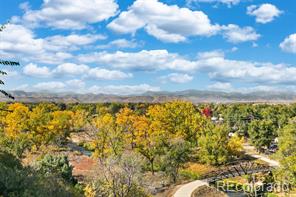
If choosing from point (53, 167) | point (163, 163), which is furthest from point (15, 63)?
point (163, 163)

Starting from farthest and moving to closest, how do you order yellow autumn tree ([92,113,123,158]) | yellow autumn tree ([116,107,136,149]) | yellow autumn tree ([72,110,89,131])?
yellow autumn tree ([72,110,89,131]), yellow autumn tree ([116,107,136,149]), yellow autumn tree ([92,113,123,158])

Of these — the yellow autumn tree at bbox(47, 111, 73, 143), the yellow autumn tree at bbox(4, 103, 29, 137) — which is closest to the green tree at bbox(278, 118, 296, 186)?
the yellow autumn tree at bbox(47, 111, 73, 143)

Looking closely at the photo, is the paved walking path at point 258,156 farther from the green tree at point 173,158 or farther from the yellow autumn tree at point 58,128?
the yellow autumn tree at point 58,128

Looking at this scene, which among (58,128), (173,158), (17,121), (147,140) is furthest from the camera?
(58,128)

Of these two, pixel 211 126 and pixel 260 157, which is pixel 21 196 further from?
pixel 260 157

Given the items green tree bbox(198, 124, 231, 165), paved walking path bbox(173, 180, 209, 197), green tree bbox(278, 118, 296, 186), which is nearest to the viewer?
green tree bbox(278, 118, 296, 186)

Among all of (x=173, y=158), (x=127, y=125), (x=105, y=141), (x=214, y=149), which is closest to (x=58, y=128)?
(x=127, y=125)

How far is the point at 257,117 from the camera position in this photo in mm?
156375

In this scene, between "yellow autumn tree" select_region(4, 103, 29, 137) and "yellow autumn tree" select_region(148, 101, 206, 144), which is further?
"yellow autumn tree" select_region(148, 101, 206, 144)

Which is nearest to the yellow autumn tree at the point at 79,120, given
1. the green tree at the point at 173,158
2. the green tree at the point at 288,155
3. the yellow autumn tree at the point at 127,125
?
the yellow autumn tree at the point at 127,125

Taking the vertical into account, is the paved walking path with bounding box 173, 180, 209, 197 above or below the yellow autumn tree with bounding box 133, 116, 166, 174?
below

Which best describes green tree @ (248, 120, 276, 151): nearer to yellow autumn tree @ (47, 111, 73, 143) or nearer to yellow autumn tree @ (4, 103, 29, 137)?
yellow autumn tree @ (47, 111, 73, 143)

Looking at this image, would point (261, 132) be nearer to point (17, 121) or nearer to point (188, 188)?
point (188, 188)

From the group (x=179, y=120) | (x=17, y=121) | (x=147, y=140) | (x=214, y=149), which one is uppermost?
(x=179, y=120)
